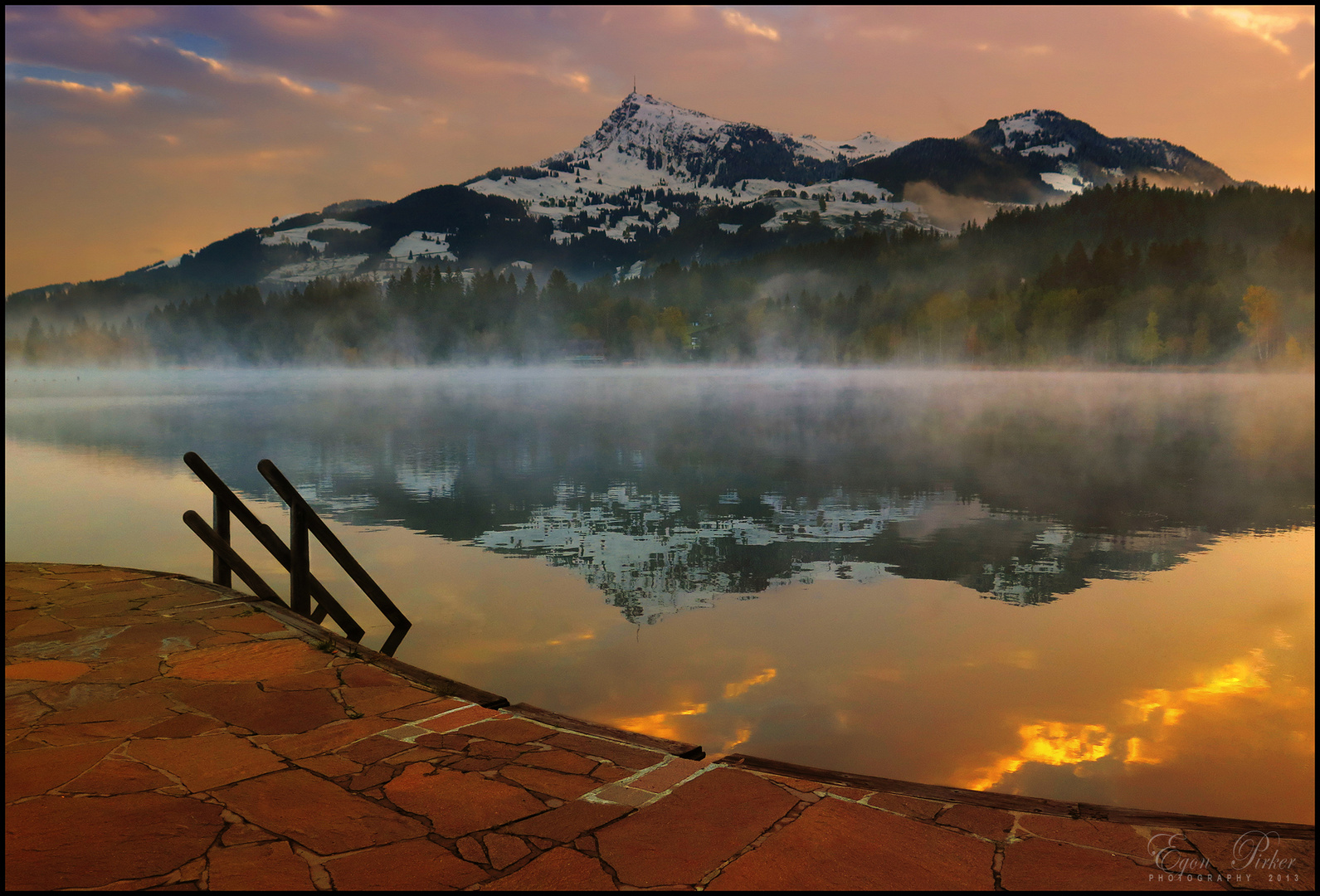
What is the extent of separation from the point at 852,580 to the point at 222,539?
27.6 feet

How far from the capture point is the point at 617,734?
17.7ft

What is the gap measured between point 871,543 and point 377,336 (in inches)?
6778

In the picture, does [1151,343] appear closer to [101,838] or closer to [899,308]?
[899,308]

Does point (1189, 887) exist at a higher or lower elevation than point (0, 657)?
lower

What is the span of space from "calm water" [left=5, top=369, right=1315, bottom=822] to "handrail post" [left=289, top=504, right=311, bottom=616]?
1.00 metres

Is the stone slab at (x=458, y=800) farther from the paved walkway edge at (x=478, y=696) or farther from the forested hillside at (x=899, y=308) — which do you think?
the forested hillside at (x=899, y=308)

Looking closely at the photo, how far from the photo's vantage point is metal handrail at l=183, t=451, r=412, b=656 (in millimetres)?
9578

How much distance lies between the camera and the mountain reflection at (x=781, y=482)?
45.3 ft

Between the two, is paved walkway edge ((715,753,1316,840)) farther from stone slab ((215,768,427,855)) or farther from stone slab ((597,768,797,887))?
stone slab ((215,768,427,855))

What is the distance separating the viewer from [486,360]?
573 feet

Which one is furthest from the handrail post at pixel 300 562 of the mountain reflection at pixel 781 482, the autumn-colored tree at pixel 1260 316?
the autumn-colored tree at pixel 1260 316

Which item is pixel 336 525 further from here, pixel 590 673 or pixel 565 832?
pixel 565 832

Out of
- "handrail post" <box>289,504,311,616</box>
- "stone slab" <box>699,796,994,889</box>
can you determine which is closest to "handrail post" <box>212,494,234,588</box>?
"handrail post" <box>289,504,311,616</box>

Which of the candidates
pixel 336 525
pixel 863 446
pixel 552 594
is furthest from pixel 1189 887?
pixel 863 446
